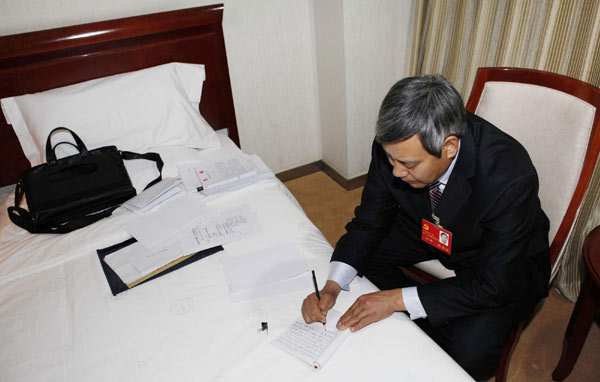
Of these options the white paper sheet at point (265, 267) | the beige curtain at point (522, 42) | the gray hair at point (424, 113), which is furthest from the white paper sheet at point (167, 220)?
the beige curtain at point (522, 42)

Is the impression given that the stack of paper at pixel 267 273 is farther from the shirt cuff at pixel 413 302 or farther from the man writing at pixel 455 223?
the shirt cuff at pixel 413 302

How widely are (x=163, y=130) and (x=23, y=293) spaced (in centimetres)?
97

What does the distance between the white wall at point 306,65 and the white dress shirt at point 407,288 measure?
52.9 inches

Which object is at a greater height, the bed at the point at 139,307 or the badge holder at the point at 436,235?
the badge holder at the point at 436,235

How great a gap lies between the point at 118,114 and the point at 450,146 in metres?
1.52

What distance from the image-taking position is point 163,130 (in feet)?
6.79

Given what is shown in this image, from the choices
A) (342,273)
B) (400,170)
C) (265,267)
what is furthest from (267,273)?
(400,170)

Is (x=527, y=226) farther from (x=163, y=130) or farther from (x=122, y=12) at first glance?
(x=122, y=12)

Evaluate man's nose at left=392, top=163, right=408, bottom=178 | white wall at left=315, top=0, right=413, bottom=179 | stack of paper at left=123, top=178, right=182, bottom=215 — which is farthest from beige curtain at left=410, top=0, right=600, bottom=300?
stack of paper at left=123, top=178, right=182, bottom=215

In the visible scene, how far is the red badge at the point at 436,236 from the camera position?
1.31 metres

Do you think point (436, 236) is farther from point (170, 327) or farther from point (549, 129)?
point (170, 327)

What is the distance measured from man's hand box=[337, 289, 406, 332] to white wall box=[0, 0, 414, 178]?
1.62m

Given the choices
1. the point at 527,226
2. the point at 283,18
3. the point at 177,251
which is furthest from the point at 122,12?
the point at 527,226

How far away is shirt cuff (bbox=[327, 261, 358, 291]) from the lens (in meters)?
1.24
